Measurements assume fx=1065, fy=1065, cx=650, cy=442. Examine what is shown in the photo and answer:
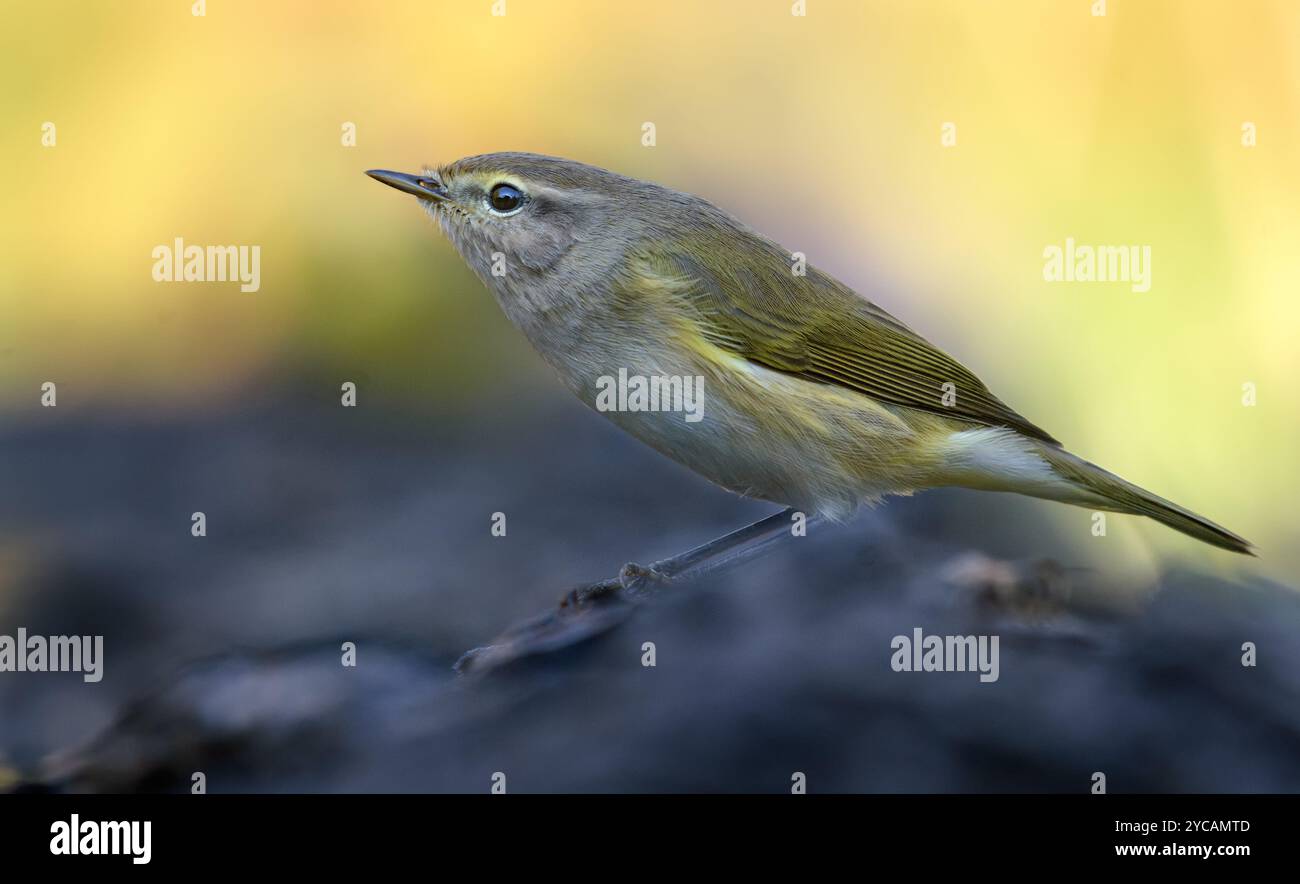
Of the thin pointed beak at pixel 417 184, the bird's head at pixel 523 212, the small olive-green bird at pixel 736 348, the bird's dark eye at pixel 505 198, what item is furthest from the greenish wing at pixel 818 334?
the thin pointed beak at pixel 417 184

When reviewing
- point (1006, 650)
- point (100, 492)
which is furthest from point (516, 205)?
point (1006, 650)

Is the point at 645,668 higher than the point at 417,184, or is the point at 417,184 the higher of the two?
the point at 417,184

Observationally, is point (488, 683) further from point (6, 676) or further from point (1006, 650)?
point (6, 676)

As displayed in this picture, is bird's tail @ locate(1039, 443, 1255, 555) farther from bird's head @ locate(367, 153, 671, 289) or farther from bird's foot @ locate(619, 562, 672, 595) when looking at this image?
bird's head @ locate(367, 153, 671, 289)

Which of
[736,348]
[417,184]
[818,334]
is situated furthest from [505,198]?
[818,334]

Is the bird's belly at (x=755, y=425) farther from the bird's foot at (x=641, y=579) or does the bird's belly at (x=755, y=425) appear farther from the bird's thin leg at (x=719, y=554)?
the bird's foot at (x=641, y=579)

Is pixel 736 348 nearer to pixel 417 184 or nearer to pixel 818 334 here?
pixel 818 334
